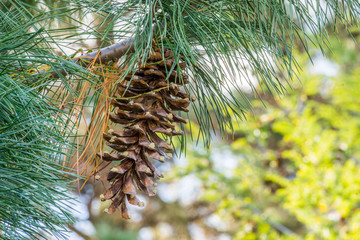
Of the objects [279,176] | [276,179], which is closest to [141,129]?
[276,179]

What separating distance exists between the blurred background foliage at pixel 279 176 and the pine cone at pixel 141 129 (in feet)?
5.68

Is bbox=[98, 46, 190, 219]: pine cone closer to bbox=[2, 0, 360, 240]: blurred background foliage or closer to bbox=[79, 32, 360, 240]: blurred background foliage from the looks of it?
bbox=[2, 0, 360, 240]: blurred background foliage

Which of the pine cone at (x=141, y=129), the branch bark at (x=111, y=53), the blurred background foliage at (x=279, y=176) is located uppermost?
the branch bark at (x=111, y=53)

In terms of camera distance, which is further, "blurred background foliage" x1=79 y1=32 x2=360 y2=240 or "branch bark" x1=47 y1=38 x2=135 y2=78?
"blurred background foliage" x1=79 y1=32 x2=360 y2=240

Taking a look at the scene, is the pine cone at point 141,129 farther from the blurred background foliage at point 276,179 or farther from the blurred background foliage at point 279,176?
the blurred background foliage at point 279,176

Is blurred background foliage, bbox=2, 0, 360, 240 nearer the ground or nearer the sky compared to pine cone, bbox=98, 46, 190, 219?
nearer the ground

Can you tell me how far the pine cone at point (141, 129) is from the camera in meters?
0.43

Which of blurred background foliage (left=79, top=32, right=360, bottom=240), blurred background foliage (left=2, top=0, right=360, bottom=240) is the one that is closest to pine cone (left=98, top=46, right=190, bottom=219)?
blurred background foliage (left=2, top=0, right=360, bottom=240)

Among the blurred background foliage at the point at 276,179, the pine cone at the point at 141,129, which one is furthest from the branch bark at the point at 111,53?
the blurred background foliage at the point at 276,179

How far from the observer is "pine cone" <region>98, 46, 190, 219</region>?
1.42ft

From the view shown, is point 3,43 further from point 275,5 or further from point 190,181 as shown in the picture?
point 190,181

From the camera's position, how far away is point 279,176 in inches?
96.0

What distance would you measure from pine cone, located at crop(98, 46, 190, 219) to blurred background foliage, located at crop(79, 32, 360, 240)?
1732mm

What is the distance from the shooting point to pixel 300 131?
2.29 m
